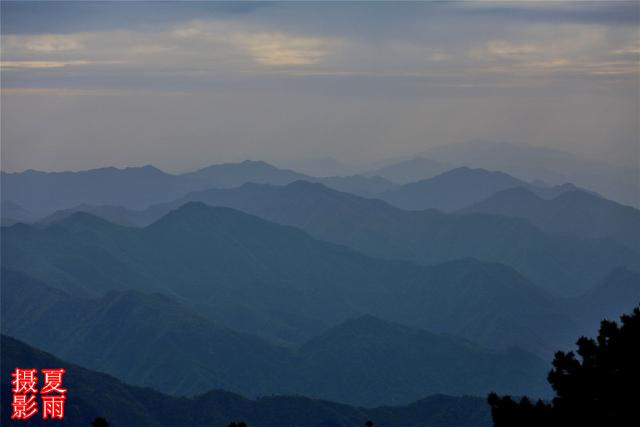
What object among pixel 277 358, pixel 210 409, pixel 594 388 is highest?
pixel 594 388

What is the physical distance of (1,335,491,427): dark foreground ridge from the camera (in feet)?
265

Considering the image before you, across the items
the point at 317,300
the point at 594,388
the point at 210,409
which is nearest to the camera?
the point at 594,388

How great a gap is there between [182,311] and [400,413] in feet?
220

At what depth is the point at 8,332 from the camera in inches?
6201

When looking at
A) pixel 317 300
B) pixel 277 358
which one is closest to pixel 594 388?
pixel 277 358

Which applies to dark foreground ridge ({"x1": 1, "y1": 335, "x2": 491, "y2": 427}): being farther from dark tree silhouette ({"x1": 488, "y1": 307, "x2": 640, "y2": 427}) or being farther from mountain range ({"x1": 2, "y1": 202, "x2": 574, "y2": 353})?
mountain range ({"x1": 2, "y1": 202, "x2": 574, "y2": 353})

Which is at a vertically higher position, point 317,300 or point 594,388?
point 594,388

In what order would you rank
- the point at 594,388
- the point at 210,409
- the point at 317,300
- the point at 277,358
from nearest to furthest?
the point at 594,388 → the point at 210,409 → the point at 277,358 → the point at 317,300

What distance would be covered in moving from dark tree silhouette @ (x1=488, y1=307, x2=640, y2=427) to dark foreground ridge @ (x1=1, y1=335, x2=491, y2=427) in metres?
58.5

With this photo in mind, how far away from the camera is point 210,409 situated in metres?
84.2

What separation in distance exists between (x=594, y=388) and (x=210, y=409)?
65.7m

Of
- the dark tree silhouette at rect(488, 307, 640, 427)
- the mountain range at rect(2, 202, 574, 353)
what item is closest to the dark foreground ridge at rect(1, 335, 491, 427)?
the dark tree silhouette at rect(488, 307, 640, 427)

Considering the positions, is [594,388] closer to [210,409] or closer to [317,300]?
[210,409]

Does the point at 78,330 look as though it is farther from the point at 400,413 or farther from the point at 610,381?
the point at 610,381
